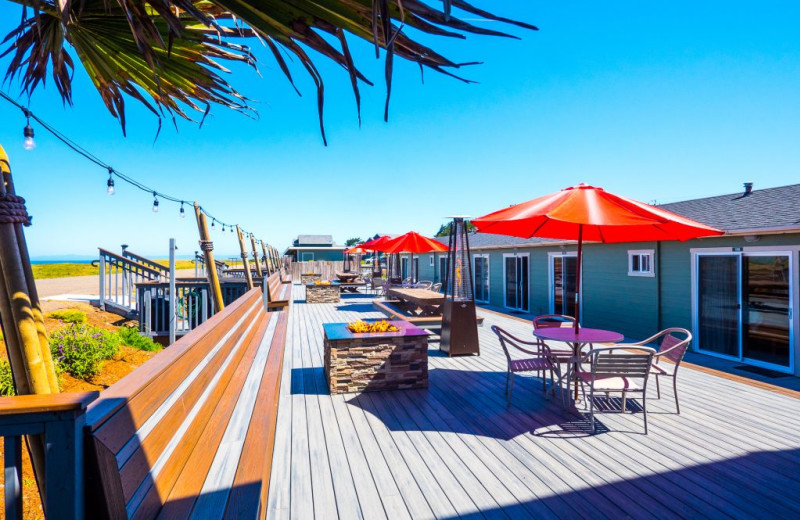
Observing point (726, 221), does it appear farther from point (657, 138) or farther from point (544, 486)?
point (657, 138)

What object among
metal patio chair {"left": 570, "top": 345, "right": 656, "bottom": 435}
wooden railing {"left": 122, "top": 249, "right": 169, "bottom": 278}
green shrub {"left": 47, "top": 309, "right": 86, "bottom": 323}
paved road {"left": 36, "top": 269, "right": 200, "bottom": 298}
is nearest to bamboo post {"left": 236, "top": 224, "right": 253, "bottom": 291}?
wooden railing {"left": 122, "top": 249, "right": 169, "bottom": 278}

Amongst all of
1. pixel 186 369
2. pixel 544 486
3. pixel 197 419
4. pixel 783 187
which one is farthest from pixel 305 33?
pixel 783 187

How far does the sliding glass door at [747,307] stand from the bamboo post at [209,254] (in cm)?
909

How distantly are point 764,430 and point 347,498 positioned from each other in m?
3.96

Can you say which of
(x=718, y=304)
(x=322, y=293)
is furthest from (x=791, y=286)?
(x=322, y=293)

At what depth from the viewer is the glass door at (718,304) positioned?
25.3ft

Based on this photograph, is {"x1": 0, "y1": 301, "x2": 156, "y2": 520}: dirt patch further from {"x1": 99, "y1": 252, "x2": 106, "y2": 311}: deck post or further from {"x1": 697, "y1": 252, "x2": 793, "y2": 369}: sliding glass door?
{"x1": 697, "y1": 252, "x2": 793, "y2": 369}: sliding glass door

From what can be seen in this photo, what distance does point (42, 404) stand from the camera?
119cm

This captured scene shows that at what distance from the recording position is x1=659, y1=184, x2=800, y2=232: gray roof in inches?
276

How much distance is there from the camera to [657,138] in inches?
674

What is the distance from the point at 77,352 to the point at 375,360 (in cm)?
333

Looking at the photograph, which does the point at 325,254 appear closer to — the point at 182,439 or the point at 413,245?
the point at 413,245

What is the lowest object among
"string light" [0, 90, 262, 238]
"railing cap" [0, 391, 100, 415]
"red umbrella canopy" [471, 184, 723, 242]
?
"railing cap" [0, 391, 100, 415]

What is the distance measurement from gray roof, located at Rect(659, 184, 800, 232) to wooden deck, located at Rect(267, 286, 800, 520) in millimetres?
3583
